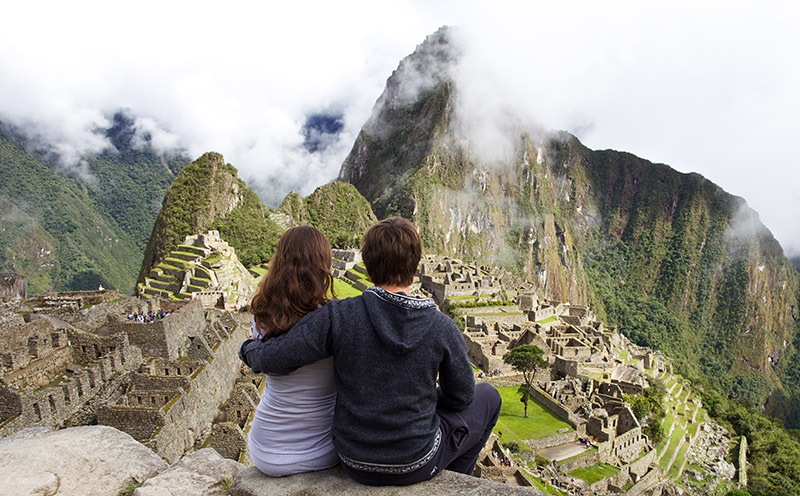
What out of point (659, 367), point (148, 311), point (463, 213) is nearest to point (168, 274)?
point (148, 311)

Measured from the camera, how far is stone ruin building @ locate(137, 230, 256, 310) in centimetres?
2548

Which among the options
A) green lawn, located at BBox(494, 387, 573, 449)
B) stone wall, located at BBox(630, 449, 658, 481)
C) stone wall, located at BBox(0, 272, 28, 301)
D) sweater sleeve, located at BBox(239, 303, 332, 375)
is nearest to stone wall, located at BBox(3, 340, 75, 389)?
sweater sleeve, located at BBox(239, 303, 332, 375)

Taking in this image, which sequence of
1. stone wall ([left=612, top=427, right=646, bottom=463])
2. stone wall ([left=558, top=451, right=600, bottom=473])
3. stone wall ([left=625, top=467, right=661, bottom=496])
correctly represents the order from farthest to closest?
stone wall ([left=612, top=427, right=646, bottom=463]), stone wall ([left=625, top=467, right=661, bottom=496]), stone wall ([left=558, top=451, right=600, bottom=473])

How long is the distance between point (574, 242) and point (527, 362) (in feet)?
600

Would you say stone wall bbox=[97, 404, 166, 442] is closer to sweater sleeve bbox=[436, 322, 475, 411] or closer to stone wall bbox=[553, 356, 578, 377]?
sweater sleeve bbox=[436, 322, 475, 411]

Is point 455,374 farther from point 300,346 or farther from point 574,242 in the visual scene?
point 574,242

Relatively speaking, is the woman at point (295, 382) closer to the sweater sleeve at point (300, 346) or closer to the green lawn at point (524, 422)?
the sweater sleeve at point (300, 346)

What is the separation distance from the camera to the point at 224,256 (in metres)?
34.7

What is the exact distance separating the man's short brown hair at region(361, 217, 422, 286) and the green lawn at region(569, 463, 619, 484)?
17579mm

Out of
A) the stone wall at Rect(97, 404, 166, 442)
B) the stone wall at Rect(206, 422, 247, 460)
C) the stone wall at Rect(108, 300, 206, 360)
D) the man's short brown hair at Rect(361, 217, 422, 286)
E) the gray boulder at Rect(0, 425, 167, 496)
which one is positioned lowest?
the stone wall at Rect(206, 422, 247, 460)

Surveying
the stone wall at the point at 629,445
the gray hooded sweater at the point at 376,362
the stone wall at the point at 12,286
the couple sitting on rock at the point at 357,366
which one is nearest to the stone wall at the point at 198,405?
the couple sitting on rock at the point at 357,366

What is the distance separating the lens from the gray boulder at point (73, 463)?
3.70 metres

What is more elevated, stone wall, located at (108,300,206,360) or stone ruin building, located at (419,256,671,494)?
stone wall, located at (108,300,206,360)

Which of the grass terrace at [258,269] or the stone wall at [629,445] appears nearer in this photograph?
the stone wall at [629,445]
